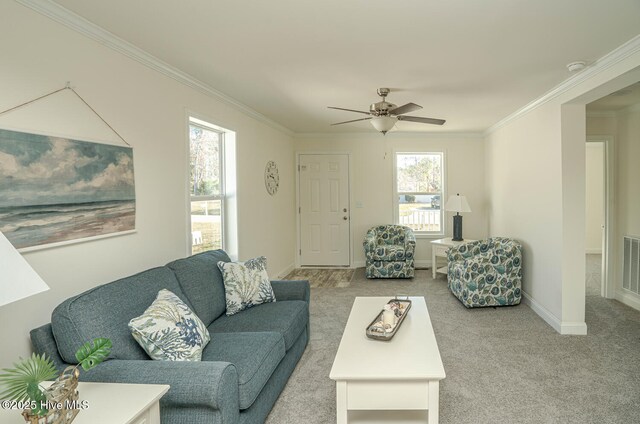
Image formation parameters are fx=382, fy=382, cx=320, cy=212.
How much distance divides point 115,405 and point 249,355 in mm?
831

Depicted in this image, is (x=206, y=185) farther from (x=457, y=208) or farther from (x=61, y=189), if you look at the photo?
(x=457, y=208)

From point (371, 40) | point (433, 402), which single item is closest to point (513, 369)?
point (433, 402)

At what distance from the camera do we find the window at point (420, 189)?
266 inches

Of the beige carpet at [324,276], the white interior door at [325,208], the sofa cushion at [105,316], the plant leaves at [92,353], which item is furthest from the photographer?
the white interior door at [325,208]

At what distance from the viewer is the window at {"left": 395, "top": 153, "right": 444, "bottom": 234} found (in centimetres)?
675

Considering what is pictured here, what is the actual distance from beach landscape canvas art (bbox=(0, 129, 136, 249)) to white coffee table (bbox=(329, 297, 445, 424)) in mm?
1627

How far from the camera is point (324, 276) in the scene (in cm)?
615

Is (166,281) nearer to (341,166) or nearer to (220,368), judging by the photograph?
(220,368)

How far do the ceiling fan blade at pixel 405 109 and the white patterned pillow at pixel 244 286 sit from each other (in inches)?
70.6

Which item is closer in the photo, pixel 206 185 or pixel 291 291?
pixel 291 291

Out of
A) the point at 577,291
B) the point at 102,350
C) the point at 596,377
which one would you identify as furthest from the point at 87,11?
the point at 577,291

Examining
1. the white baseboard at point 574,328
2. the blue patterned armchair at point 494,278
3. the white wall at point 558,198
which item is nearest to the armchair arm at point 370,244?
the blue patterned armchair at point 494,278

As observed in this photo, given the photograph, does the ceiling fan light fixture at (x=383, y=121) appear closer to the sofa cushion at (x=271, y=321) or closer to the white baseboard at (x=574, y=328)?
the sofa cushion at (x=271, y=321)

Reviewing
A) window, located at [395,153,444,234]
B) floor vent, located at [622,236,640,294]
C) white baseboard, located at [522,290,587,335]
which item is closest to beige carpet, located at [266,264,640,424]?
white baseboard, located at [522,290,587,335]
